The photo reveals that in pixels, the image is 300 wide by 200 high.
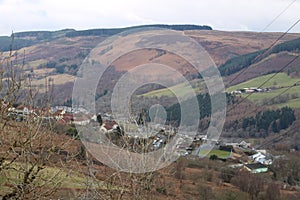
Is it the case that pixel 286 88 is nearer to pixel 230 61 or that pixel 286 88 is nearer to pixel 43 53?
pixel 230 61

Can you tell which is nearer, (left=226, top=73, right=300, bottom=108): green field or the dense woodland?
(left=226, top=73, right=300, bottom=108): green field

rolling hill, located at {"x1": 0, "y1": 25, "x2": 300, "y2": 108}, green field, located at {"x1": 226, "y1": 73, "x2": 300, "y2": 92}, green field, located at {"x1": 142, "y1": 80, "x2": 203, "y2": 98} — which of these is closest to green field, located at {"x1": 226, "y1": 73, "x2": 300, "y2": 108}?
green field, located at {"x1": 226, "y1": 73, "x2": 300, "y2": 92}

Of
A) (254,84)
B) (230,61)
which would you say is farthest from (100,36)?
(254,84)

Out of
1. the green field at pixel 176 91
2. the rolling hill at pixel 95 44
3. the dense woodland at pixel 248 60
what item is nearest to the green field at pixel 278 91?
the rolling hill at pixel 95 44

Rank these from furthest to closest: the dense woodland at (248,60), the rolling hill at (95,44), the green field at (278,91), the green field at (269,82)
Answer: the dense woodland at (248,60), the rolling hill at (95,44), the green field at (269,82), the green field at (278,91)

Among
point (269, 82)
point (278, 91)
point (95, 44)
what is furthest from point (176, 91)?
point (95, 44)

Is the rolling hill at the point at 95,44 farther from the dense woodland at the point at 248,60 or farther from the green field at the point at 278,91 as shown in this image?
the green field at the point at 278,91

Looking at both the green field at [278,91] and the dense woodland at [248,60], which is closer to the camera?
the green field at [278,91]

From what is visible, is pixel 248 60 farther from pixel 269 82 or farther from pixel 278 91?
pixel 278 91

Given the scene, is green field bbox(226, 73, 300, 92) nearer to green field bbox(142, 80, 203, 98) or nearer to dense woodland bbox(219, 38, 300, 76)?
dense woodland bbox(219, 38, 300, 76)
